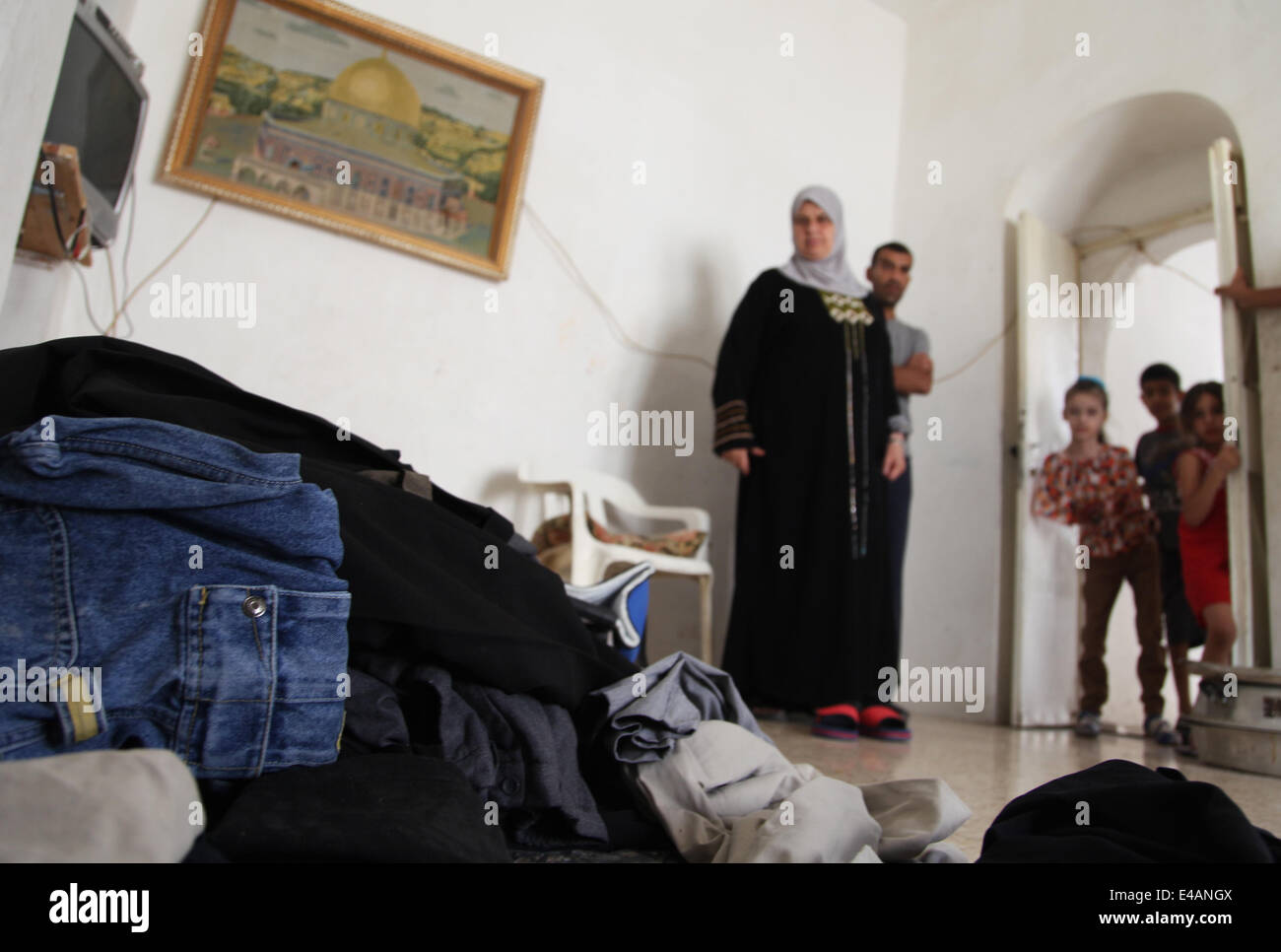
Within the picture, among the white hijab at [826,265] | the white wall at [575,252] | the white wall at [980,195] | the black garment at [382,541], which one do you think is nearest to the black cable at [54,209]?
the white wall at [575,252]

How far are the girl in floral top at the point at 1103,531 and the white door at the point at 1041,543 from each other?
123 millimetres

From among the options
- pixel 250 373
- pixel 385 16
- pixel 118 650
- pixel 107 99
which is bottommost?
pixel 118 650

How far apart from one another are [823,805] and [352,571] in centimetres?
55

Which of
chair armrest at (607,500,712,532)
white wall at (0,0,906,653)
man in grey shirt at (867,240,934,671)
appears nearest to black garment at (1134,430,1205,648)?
man in grey shirt at (867,240,934,671)

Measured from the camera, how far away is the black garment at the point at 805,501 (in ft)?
8.86

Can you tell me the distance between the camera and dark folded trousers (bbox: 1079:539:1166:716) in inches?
129

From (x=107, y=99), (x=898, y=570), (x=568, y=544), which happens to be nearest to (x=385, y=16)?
(x=107, y=99)

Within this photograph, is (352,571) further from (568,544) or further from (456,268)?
(456,268)

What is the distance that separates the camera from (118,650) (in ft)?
2.65

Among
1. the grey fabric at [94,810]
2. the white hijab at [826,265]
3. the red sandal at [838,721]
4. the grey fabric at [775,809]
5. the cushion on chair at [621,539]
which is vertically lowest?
the red sandal at [838,721]

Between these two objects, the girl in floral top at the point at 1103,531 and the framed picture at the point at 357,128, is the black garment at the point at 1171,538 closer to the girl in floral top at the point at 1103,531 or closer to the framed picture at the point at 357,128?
the girl in floral top at the point at 1103,531

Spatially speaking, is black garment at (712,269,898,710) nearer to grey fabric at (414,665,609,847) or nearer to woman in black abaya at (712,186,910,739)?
woman in black abaya at (712,186,910,739)

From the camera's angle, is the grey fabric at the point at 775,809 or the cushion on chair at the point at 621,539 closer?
the grey fabric at the point at 775,809
